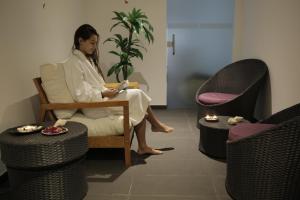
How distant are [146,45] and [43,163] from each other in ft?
10.6

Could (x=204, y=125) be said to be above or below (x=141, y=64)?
below

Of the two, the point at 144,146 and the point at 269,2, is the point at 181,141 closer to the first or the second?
the point at 144,146

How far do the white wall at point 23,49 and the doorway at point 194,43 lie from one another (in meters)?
2.02

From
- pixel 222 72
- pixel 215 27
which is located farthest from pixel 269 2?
pixel 215 27

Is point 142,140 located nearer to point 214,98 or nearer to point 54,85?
point 54,85

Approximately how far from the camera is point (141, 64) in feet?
15.9

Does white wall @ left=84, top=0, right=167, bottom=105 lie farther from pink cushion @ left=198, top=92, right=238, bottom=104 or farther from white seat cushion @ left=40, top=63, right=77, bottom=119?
white seat cushion @ left=40, top=63, right=77, bottom=119

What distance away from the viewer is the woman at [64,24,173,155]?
106 inches

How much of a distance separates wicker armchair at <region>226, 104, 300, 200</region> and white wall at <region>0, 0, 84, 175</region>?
1.81m

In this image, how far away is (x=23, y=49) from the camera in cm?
274

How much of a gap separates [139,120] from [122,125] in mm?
241

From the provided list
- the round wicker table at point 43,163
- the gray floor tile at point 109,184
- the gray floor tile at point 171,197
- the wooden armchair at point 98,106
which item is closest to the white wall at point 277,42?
the gray floor tile at point 171,197

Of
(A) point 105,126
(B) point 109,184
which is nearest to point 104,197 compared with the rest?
(B) point 109,184

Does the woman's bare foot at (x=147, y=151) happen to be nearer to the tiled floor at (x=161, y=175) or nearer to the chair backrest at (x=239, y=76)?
the tiled floor at (x=161, y=175)
